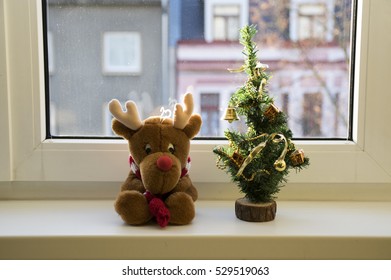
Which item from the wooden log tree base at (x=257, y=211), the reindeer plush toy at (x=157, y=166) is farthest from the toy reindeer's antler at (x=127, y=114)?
the wooden log tree base at (x=257, y=211)

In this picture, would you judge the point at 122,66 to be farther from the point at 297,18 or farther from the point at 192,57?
the point at 297,18

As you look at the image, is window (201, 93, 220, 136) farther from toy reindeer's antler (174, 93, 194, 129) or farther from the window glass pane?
toy reindeer's antler (174, 93, 194, 129)

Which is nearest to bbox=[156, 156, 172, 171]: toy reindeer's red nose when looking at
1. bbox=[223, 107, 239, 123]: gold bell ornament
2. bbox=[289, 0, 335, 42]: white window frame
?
bbox=[223, 107, 239, 123]: gold bell ornament

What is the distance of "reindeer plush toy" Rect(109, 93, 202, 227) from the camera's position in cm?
72

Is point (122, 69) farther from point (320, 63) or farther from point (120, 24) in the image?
point (320, 63)

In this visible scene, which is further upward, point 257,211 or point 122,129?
point 122,129

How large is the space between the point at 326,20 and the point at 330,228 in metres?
0.41

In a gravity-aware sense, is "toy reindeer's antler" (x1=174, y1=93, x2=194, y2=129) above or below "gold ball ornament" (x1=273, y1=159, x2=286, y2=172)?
above

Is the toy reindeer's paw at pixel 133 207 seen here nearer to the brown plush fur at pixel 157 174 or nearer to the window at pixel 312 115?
the brown plush fur at pixel 157 174

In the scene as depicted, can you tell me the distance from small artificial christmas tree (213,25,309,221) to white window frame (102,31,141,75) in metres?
0.25

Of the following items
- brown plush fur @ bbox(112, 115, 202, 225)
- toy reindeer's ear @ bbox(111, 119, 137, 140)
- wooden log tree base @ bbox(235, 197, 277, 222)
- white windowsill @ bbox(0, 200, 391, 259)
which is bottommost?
white windowsill @ bbox(0, 200, 391, 259)

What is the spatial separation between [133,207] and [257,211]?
0.20 m

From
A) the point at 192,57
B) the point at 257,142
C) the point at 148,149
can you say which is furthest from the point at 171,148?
the point at 192,57

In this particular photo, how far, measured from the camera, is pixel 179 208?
28.7 inches
